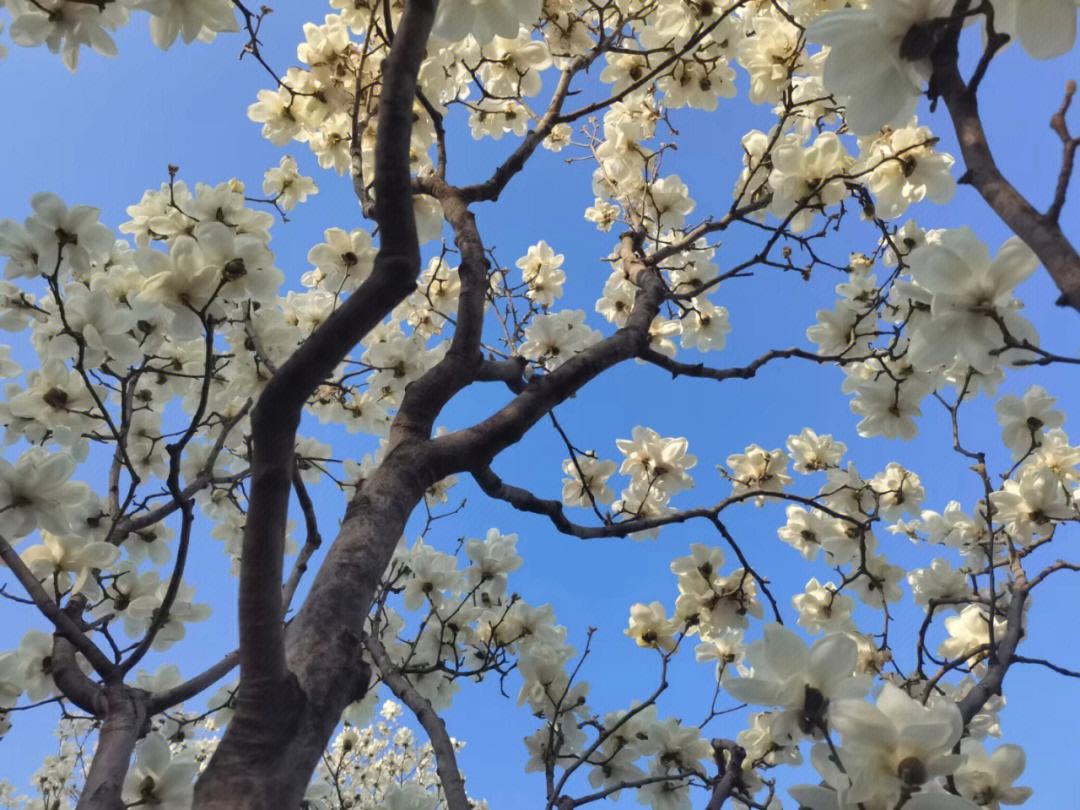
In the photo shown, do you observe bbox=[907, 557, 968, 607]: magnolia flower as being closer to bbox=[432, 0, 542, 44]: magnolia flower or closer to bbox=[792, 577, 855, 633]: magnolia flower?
bbox=[792, 577, 855, 633]: magnolia flower

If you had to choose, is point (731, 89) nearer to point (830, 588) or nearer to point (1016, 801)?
point (830, 588)

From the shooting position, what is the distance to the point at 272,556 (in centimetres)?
114

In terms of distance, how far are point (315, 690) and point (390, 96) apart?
0.94 m

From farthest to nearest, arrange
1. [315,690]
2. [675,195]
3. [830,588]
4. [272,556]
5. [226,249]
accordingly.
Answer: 1. [675,195]
2. [830,588]
3. [226,249]
4. [315,690]
5. [272,556]

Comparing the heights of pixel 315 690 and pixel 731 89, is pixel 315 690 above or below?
below

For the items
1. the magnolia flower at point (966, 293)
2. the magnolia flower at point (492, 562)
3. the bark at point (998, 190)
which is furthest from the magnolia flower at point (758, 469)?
the bark at point (998, 190)

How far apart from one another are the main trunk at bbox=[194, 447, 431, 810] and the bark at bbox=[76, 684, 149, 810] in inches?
26.2

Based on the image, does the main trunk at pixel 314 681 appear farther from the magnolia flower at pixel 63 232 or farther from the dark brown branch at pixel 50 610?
the magnolia flower at pixel 63 232

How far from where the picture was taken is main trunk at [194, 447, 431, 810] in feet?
3.61

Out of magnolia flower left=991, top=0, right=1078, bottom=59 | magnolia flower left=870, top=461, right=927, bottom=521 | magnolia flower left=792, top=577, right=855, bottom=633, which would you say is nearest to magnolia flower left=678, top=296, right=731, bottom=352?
magnolia flower left=870, top=461, right=927, bottom=521

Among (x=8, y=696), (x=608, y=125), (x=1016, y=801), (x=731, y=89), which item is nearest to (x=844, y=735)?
(x=1016, y=801)

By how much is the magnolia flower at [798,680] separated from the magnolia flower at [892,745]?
13 centimetres

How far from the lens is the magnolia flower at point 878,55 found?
3.03 ft

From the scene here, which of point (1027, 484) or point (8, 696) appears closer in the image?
point (8, 696)
